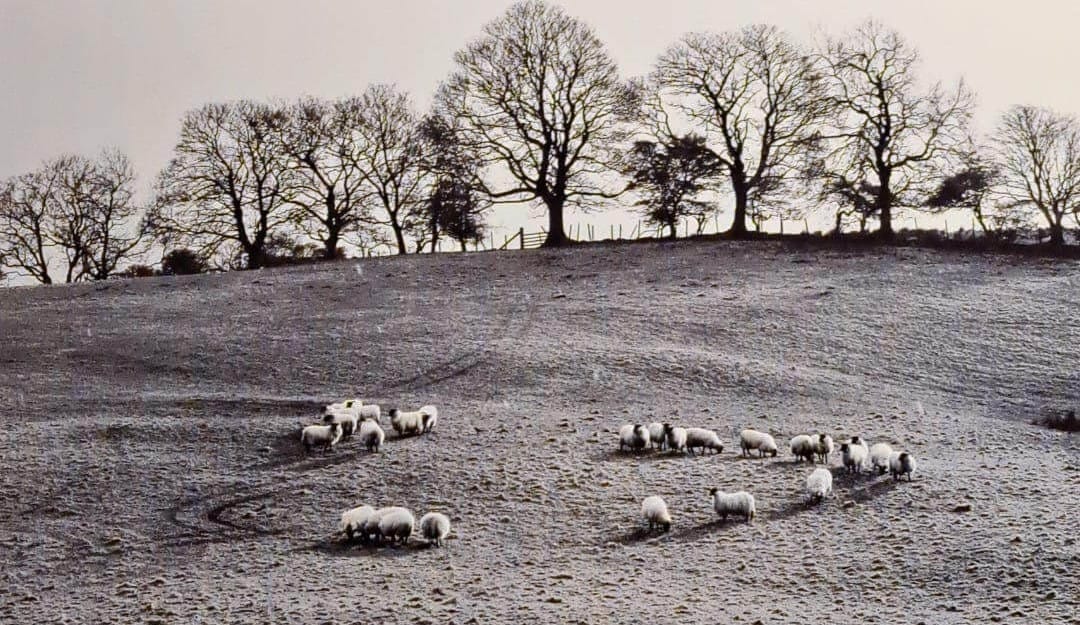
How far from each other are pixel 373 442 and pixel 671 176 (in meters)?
41.1

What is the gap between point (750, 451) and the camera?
2145 cm

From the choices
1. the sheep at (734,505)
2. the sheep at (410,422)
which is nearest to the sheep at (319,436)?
the sheep at (410,422)

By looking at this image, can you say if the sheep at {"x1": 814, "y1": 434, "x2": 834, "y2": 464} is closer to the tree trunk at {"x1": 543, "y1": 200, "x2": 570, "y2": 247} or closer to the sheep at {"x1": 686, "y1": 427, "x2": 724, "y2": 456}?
the sheep at {"x1": 686, "y1": 427, "x2": 724, "y2": 456}

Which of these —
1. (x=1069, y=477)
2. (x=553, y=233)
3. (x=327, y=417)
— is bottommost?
(x=1069, y=477)

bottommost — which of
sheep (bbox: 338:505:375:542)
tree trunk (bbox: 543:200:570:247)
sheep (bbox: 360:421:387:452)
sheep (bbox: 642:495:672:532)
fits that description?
sheep (bbox: 642:495:672:532)

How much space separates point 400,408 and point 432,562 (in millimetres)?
10762

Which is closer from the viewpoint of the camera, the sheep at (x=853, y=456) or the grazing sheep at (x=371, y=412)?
the sheep at (x=853, y=456)

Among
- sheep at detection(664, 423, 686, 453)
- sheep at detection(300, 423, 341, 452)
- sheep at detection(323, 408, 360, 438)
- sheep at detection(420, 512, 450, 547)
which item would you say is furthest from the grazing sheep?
sheep at detection(420, 512, 450, 547)

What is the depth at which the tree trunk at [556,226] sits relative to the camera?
202ft

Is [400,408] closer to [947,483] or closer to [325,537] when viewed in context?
[325,537]

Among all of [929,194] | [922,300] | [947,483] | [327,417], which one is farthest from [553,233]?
[947,483]

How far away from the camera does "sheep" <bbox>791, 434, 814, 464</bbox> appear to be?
813 inches

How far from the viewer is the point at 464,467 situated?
1975 centimetres

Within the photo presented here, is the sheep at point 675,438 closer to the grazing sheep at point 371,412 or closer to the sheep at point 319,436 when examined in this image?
the grazing sheep at point 371,412
